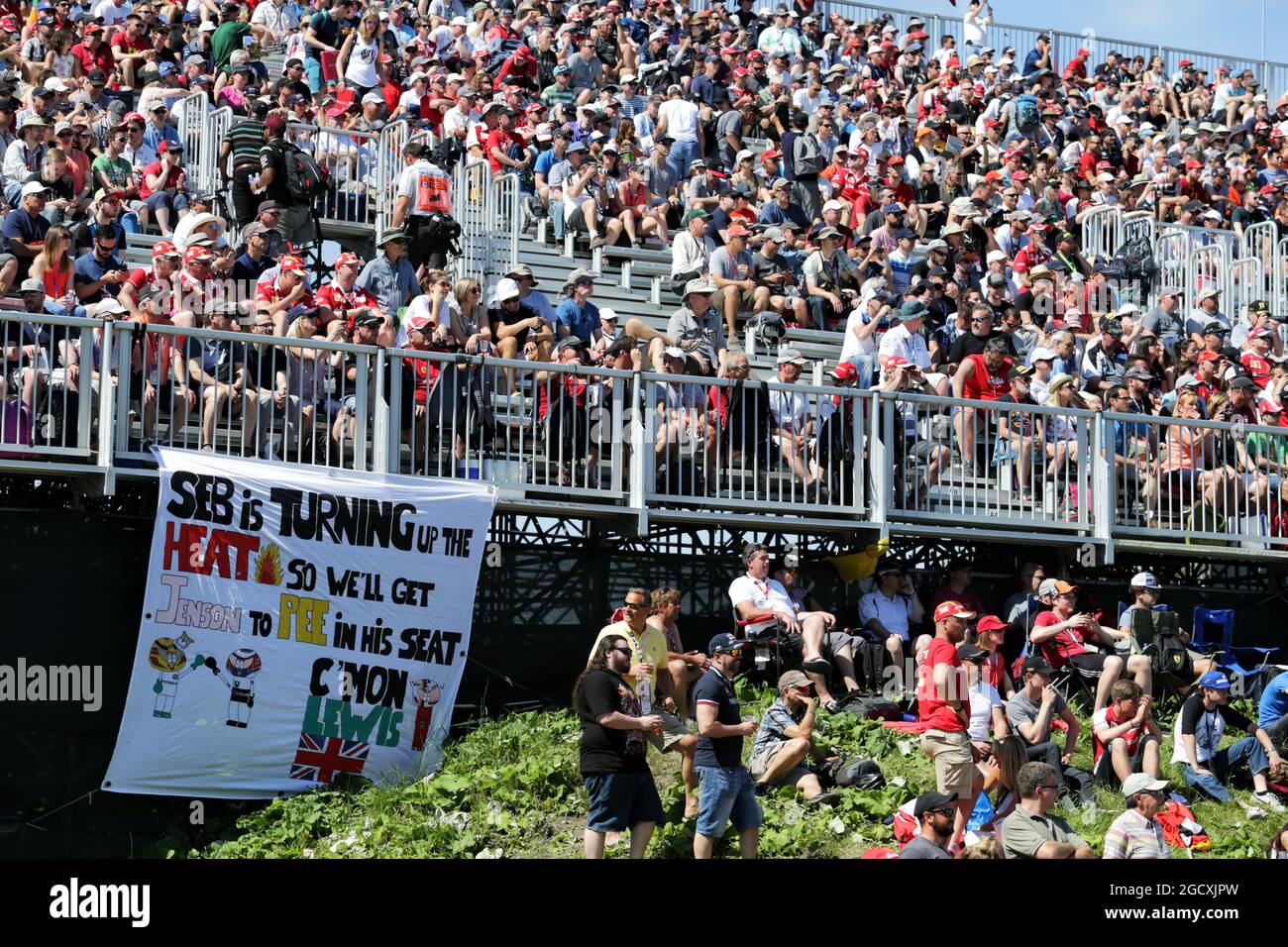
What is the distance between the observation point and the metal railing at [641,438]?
578 inches

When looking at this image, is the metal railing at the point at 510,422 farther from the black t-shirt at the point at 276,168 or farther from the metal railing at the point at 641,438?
the black t-shirt at the point at 276,168

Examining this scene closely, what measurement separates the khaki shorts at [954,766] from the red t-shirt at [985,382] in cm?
475

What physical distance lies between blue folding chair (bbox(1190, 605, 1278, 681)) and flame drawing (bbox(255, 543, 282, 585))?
Answer: 806cm

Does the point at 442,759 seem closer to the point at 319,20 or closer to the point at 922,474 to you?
the point at 922,474

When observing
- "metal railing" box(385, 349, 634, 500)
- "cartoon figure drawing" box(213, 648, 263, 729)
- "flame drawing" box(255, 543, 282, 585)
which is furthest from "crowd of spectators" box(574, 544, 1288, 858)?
"cartoon figure drawing" box(213, 648, 263, 729)

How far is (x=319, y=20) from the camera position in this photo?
2389 centimetres

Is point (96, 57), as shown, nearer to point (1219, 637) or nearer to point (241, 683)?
point (241, 683)

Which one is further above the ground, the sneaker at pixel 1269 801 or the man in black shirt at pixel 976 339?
the man in black shirt at pixel 976 339

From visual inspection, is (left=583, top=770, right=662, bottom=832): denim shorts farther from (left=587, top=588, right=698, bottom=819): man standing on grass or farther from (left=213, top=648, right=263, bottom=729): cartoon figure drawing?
(left=213, top=648, right=263, bottom=729): cartoon figure drawing

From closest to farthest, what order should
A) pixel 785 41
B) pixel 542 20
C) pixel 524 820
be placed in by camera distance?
1. pixel 524 820
2. pixel 542 20
3. pixel 785 41

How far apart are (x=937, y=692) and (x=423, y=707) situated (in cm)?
370

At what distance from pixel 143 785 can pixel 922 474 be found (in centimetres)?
660

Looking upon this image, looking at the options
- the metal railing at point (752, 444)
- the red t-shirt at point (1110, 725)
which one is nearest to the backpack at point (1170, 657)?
the red t-shirt at point (1110, 725)
